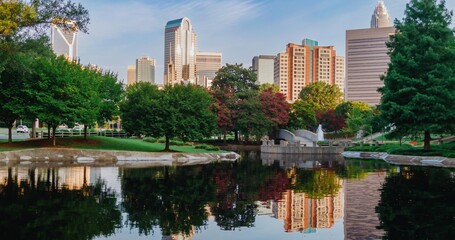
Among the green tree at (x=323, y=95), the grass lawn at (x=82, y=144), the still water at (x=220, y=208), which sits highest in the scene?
the green tree at (x=323, y=95)

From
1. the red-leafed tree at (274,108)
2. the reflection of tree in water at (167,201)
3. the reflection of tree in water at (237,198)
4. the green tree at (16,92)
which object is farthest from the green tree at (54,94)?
the red-leafed tree at (274,108)

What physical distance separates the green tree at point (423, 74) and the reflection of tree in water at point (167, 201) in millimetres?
24583

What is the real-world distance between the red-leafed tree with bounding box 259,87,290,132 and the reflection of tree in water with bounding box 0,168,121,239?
209 feet

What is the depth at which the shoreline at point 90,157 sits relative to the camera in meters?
38.5

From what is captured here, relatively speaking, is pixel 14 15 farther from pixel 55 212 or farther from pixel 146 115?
pixel 55 212

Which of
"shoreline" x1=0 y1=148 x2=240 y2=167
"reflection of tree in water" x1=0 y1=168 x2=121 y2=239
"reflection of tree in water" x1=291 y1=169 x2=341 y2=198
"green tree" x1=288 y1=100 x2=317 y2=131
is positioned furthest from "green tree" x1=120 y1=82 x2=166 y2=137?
"green tree" x1=288 y1=100 x2=317 y2=131

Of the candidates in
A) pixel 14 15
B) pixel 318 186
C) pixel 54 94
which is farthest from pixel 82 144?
pixel 318 186

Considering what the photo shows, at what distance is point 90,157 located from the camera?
135 ft

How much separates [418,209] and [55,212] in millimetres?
11846

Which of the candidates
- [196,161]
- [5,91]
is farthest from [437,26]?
[5,91]

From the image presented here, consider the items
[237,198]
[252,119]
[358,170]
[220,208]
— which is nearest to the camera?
[220,208]

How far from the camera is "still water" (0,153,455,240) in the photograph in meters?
12.9

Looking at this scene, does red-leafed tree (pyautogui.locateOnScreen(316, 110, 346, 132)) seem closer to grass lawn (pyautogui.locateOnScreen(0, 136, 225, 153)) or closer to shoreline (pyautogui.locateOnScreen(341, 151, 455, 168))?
shoreline (pyautogui.locateOnScreen(341, 151, 455, 168))

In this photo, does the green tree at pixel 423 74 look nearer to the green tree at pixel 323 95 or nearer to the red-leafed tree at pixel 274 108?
the red-leafed tree at pixel 274 108
